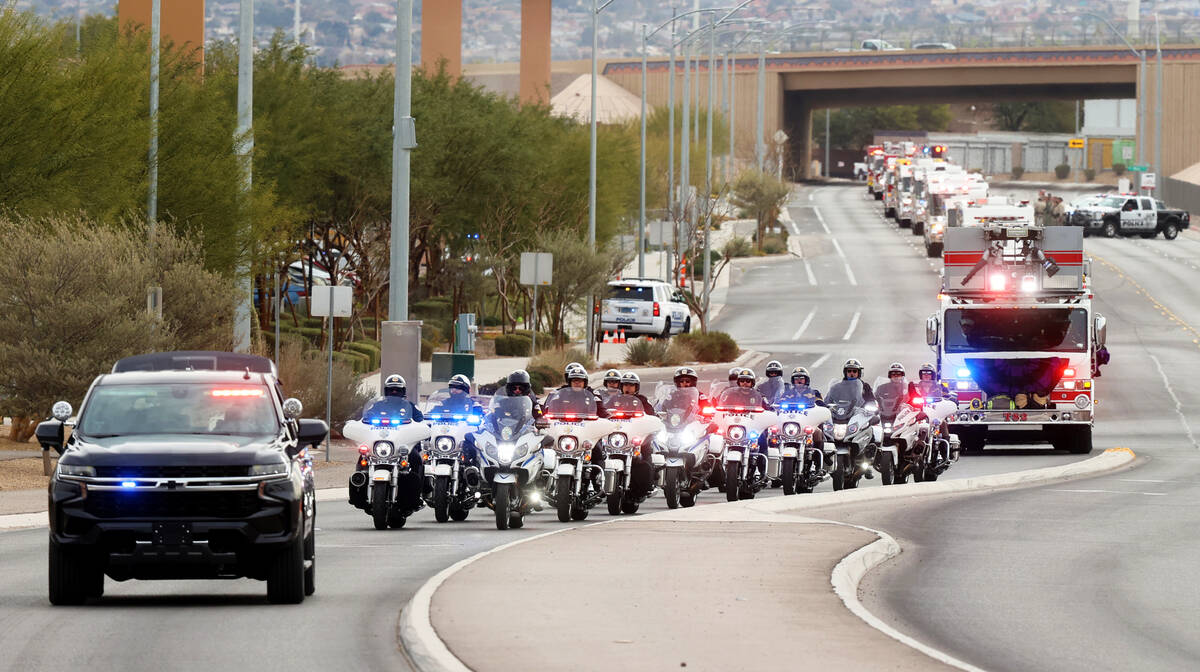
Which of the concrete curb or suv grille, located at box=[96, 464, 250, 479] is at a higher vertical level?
suv grille, located at box=[96, 464, 250, 479]

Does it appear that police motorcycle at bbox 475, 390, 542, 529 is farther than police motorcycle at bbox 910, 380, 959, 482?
No

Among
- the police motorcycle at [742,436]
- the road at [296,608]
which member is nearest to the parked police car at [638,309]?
the road at [296,608]

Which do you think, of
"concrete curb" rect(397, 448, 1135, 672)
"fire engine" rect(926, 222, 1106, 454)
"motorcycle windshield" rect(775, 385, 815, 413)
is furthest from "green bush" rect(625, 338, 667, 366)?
"motorcycle windshield" rect(775, 385, 815, 413)

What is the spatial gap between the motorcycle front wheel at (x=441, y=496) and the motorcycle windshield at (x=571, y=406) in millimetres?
1489

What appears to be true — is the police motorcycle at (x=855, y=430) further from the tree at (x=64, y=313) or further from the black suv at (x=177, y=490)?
the black suv at (x=177, y=490)

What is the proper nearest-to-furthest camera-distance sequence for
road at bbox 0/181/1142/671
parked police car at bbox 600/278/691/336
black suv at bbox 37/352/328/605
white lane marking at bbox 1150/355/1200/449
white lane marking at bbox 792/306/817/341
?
road at bbox 0/181/1142/671
black suv at bbox 37/352/328/605
white lane marking at bbox 1150/355/1200/449
parked police car at bbox 600/278/691/336
white lane marking at bbox 792/306/817/341

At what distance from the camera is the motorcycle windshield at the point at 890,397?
30.1m

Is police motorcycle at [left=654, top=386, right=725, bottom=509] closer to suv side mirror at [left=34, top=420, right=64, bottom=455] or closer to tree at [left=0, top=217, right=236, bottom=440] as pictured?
tree at [left=0, top=217, right=236, bottom=440]

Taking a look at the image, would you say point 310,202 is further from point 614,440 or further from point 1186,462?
point 614,440

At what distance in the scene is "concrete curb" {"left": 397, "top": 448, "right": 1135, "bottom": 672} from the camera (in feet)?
42.7

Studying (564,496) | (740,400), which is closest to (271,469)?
(564,496)

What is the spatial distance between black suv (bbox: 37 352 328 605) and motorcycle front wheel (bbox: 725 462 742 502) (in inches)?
442

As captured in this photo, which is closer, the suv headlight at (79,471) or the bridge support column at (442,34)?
the suv headlight at (79,471)

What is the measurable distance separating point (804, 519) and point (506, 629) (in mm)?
9552
